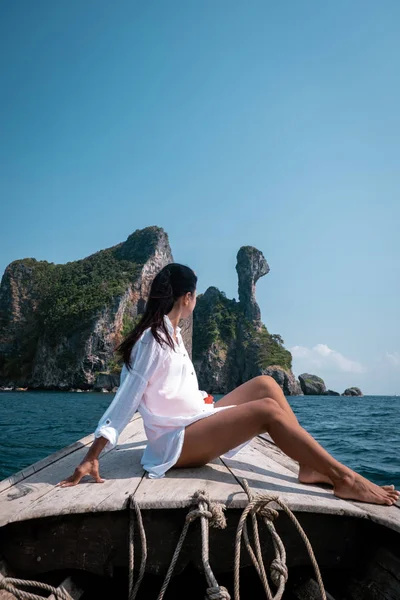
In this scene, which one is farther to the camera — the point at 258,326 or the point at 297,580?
the point at 258,326

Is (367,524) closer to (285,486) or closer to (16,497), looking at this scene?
(285,486)

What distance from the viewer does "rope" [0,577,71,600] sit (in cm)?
113

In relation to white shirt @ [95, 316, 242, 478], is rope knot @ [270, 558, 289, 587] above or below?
below

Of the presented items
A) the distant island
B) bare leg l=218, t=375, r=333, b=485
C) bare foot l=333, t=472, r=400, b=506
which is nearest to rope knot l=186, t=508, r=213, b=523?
bare foot l=333, t=472, r=400, b=506

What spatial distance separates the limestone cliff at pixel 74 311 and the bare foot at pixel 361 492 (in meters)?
44.4

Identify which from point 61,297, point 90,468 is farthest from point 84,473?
point 61,297

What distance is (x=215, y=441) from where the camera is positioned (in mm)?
1736

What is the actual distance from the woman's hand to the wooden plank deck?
4 centimetres

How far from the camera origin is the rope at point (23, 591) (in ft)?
3.72

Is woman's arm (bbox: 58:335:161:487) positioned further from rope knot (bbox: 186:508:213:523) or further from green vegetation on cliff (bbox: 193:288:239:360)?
green vegetation on cliff (bbox: 193:288:239:360)

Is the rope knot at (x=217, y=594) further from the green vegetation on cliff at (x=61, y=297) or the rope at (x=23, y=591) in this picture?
the green vegetation on cliff at (x=61, y=297)

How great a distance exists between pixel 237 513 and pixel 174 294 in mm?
1038

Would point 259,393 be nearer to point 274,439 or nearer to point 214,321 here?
point 274,439

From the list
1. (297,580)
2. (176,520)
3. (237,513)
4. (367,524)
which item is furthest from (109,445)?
(367,524)
